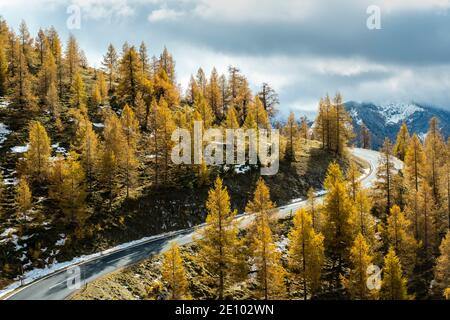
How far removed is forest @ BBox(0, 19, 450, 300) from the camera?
42.0m

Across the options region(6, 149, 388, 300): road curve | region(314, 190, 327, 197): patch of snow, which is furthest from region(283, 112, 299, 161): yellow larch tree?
region(6, 149, 388, 300): road curve

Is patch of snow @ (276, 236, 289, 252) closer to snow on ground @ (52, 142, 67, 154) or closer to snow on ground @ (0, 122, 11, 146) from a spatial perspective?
snow on ground @ (52, 142, 67, 154)

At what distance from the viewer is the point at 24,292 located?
37.9 metres

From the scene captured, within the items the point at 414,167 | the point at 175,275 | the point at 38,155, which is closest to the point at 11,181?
the point at 38,155

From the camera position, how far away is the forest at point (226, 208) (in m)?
42.0

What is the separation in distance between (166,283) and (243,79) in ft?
224

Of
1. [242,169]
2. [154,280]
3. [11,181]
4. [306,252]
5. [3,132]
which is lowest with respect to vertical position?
[154,280]

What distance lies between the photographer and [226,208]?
41438mm

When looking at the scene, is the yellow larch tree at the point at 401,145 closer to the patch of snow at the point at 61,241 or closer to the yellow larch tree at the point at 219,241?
the yellow larch tree at the point at 219,241

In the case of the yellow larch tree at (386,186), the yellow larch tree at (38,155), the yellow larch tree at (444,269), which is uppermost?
the yellow larch tree at (38,155)

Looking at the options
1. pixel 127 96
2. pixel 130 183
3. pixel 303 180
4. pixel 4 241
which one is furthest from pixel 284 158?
pixel 4 241

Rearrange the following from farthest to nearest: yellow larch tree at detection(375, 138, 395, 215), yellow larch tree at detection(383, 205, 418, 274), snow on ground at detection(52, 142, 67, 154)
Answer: snow on ground at detection(52, 142, 67, 154), yellow larch tree at detection(375, 138, 395, 215), yellow larch tree at detection(383, 205, 418, 274)

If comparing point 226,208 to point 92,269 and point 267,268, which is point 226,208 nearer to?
point 267,268

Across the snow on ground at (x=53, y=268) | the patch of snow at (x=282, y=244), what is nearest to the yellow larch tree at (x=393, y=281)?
the patch of snow at (x=282, y=244)
